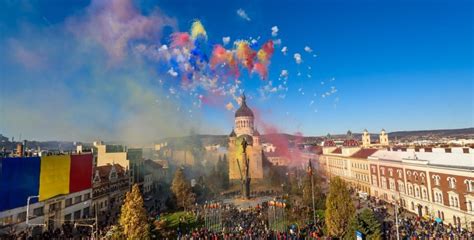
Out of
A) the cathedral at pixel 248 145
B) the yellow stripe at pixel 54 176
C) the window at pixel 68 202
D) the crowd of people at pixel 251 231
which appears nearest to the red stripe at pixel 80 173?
the yellow stripe at pixel 54 176

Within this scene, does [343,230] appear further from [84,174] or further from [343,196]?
[84,174]

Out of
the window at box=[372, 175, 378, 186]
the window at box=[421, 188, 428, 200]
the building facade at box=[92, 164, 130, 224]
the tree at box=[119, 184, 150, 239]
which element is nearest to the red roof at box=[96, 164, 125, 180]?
the building facade at box=[92, 164, 130, 224]

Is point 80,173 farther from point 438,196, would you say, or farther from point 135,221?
point 438,196

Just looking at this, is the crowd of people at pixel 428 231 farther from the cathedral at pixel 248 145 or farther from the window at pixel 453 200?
the cathedral at pixel 248 145

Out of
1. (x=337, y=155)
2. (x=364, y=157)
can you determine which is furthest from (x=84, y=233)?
(x=337, y=155)

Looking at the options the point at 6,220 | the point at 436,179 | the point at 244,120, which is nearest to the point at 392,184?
the point at 436,179

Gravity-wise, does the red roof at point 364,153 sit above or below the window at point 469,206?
above
